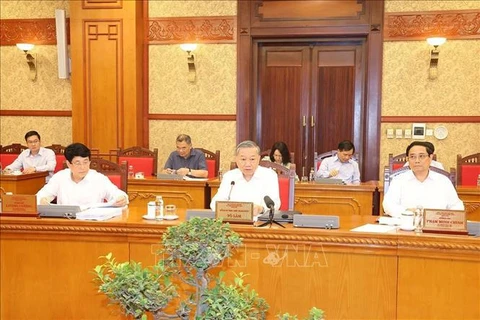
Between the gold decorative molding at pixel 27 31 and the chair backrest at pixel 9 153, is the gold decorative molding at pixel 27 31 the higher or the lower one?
the higher one

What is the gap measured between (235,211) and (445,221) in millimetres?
973

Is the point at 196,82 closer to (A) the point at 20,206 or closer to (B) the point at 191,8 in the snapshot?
(B) the point at 191,8

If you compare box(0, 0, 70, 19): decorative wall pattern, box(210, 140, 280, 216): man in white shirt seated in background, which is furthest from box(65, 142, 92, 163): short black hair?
box(0, 0, 70, 19): decorative wall pattern

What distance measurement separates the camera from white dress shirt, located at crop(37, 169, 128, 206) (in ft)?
10.8

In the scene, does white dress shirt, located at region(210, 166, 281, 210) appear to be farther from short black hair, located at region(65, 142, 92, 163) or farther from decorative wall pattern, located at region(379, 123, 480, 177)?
decorative wall pattern, located at region(379, 123, 480, 177)

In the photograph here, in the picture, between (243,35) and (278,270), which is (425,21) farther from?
(278,270)

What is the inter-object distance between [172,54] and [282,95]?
1550 mm

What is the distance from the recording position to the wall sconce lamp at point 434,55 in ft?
19.6

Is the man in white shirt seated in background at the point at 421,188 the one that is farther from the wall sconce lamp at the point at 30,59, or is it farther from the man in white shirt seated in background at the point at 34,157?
the wall sconce lamp at the point at 30,59

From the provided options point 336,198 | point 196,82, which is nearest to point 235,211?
point 336,198

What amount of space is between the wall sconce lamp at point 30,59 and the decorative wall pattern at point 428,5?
15.5 feet

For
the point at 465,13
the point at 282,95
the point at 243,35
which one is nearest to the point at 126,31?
the point at 243,35

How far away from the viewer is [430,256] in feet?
7.14

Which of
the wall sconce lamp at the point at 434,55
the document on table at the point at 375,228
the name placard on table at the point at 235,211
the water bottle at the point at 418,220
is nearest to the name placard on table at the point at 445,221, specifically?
the water bottle at the point at 418,220
